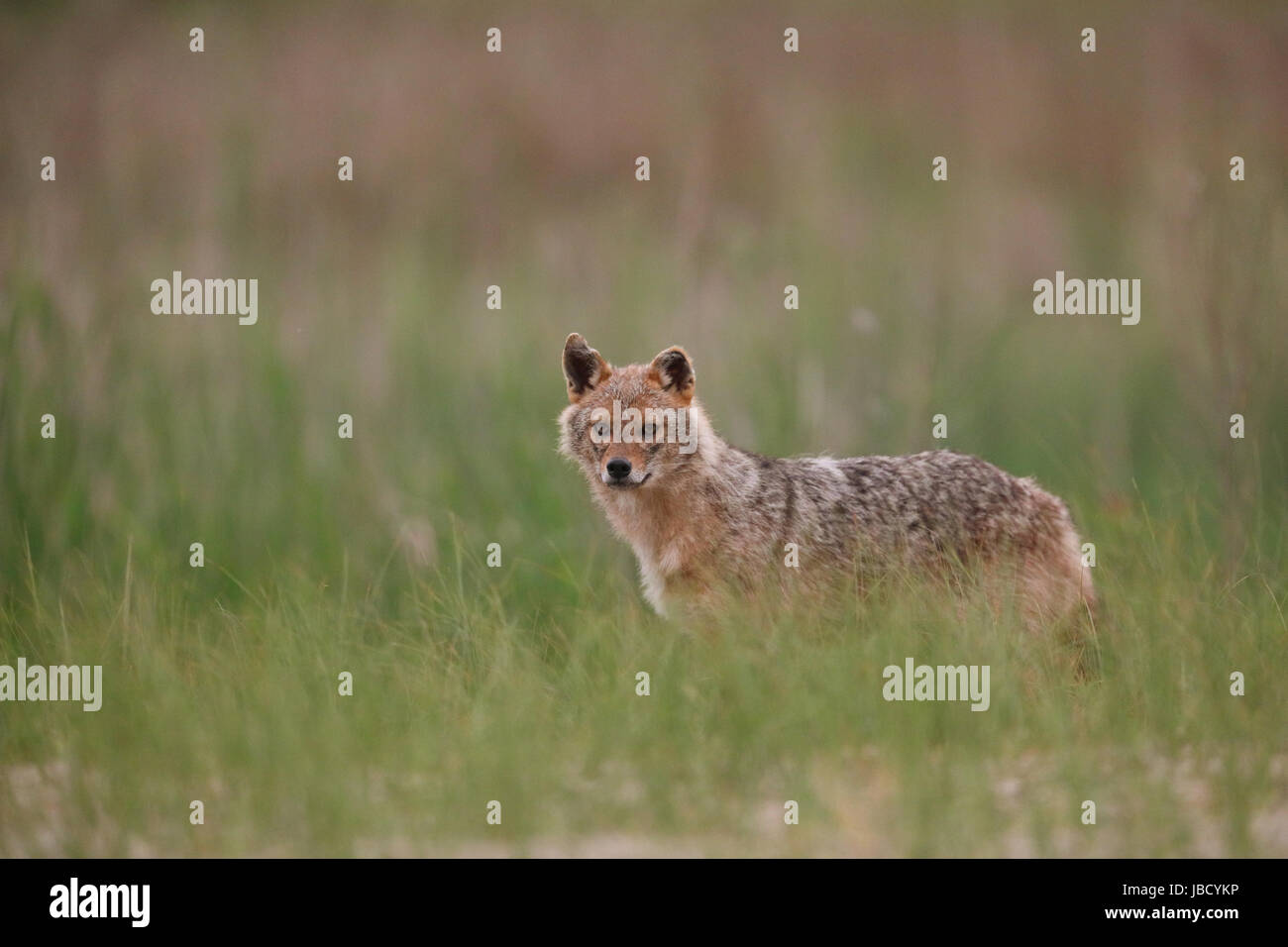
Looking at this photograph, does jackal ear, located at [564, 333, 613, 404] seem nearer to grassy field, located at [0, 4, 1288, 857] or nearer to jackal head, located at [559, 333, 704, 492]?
jackal head, located at [559, 333, 704, 492]

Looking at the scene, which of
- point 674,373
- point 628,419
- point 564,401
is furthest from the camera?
point 564,401

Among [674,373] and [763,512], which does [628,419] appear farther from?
[763,512]

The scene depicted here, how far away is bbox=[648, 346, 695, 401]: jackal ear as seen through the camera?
852cm

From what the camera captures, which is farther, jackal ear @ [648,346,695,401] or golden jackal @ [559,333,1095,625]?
jackal ear @ [648,346,695,401]

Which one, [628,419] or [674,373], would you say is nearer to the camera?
[628,419]

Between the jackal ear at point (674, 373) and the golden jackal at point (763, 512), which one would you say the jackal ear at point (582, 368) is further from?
the jackal ear at point (674, 373)

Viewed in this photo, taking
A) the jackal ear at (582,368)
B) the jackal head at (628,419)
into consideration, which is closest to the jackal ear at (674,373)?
the jackal head at (628,419)

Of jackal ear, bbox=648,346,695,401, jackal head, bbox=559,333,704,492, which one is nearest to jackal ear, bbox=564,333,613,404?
jackal head, bbox=559,333,704,492

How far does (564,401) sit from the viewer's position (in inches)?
469

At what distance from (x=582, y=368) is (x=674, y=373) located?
568 mm

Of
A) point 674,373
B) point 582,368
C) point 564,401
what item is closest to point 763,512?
point 674,373

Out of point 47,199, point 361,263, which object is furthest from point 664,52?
point 47,199

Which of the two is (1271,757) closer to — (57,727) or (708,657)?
(708,657)

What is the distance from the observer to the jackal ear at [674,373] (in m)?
8.52
